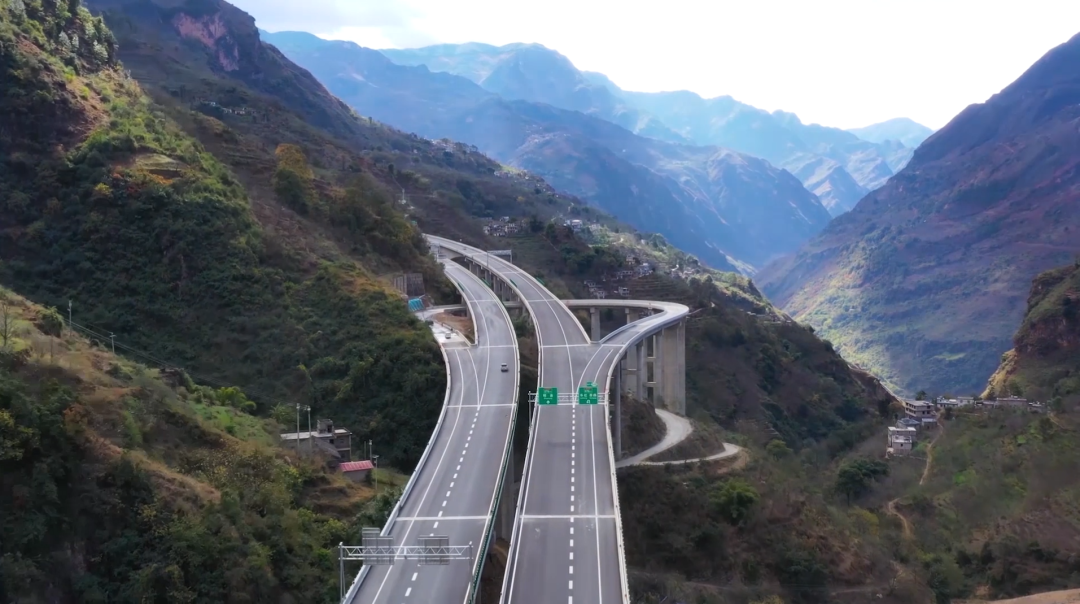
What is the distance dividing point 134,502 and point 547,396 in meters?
24.2

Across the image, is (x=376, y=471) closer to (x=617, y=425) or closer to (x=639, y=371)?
(x=617, y=425)

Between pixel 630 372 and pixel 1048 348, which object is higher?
pixel 1048 348

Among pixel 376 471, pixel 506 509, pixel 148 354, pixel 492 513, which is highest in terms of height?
pixel 148 354

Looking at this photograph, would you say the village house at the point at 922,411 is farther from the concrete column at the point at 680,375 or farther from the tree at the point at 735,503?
the tree at the point at 735,503

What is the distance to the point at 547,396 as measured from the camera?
166ft

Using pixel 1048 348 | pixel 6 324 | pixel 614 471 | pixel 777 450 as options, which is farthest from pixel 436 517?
pixel 1048 348

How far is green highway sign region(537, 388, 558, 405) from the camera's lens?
50.3 meters

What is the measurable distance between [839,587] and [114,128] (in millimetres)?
51153

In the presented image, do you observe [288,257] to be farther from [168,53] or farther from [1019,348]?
A: [168,53]

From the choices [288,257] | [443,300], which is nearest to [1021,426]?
[443,300]

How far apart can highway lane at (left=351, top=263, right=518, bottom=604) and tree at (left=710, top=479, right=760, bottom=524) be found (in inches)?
492

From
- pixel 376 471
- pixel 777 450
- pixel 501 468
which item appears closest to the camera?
pixel 501 468

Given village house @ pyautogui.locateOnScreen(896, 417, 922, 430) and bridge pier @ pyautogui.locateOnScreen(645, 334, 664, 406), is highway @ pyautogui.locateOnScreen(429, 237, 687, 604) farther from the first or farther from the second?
village house @ pyautogui.locateOnScreen(896, 417, 922, 430)

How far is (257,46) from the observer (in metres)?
178
